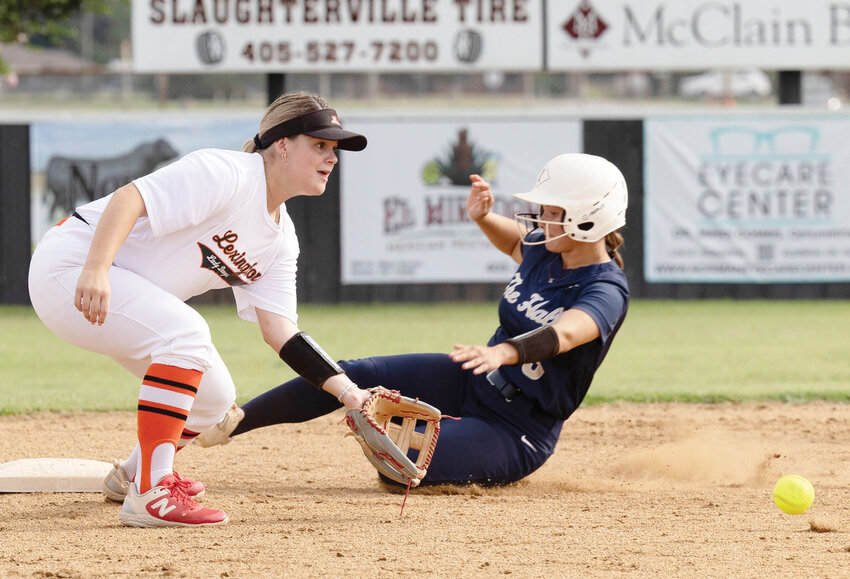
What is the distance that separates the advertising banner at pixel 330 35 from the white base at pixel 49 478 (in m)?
8.73

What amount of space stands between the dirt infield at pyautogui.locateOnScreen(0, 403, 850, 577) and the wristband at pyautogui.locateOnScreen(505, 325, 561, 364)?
617 mm

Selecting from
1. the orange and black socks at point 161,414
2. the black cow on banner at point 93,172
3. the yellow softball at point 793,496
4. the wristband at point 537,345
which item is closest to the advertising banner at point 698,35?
the black cow on banner at point 93,172

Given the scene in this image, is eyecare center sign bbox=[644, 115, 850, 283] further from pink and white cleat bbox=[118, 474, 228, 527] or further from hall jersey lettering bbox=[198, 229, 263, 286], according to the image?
pink and white cleat bbox=[118, 474, 228, 527]

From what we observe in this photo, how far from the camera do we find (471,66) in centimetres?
1309

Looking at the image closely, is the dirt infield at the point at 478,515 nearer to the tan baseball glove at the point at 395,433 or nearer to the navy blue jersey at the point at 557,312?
the tan baseball glove at the point at 395,433

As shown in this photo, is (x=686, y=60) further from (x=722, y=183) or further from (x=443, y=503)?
(x=443, y=503)

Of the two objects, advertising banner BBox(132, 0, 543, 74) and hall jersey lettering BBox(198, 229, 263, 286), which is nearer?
hall jersey lettering BBox(198, 229, 263, 286)

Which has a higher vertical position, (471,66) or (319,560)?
(471,66)

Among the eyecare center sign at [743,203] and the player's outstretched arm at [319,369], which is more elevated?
the eyecare center sign at [743,203]

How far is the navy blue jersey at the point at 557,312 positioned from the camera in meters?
4.22

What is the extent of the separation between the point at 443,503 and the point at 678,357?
500 cm

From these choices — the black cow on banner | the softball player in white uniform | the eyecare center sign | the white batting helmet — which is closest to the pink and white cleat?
the softball player in white uniform

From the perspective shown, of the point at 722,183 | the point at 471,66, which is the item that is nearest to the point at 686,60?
the point at 722,183

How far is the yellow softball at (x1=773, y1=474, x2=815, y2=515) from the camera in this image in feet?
13.6
